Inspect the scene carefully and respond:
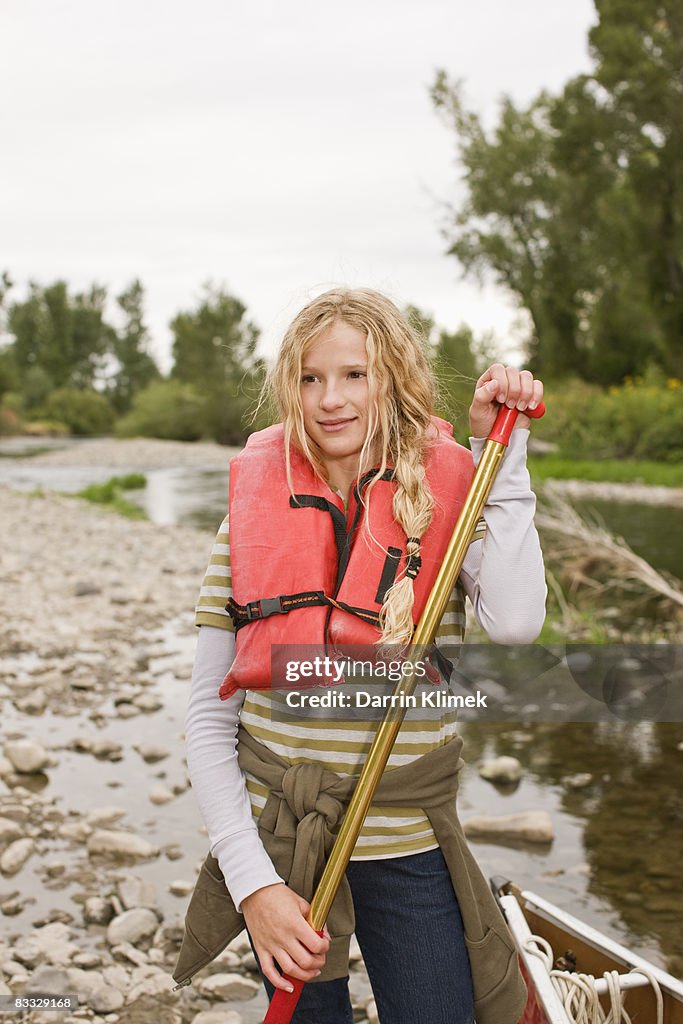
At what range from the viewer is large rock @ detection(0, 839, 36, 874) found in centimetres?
384

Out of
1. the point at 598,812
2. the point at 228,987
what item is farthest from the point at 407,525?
the point at 598,812

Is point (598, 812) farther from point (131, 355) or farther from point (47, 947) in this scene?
point (131, 355)


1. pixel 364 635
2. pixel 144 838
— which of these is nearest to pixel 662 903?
pixel 144 838

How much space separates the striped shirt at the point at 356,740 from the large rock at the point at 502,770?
338 cm

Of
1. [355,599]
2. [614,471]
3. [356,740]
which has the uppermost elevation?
[355,599]

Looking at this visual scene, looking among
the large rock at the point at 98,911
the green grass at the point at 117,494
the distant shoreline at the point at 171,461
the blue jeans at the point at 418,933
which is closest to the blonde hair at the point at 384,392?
the blue jeans at the point at 418,933

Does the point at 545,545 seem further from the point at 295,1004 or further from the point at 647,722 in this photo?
the point at 295,1004

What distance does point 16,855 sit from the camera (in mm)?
3916

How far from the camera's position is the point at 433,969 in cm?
171

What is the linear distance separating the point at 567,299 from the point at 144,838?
89.4ft

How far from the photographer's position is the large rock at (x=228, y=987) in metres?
3.08

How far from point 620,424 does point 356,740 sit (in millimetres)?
20789

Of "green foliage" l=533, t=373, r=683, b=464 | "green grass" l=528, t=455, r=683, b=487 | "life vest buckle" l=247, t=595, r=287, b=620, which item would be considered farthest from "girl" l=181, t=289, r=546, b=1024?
"green foliage" l=533, t=373, r=683, b=464

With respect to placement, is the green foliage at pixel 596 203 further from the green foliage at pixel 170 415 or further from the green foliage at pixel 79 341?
the green foliage at pixel 79 341
